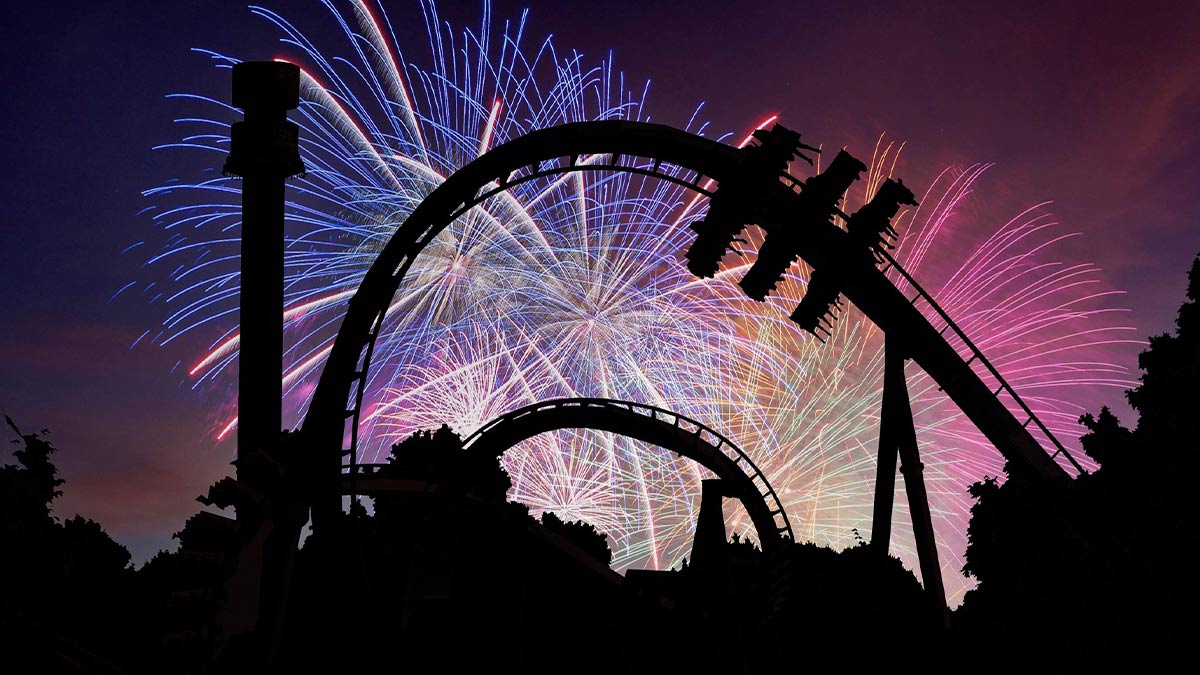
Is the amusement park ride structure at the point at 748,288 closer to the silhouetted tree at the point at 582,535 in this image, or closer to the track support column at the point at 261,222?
the track support column at the point at 261,222

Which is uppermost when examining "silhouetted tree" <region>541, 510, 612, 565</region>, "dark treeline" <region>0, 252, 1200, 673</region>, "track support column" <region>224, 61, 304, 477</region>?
"track support column" <region>224, 61, 304, 477</region>

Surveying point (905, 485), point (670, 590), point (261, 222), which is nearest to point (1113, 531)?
point (670, 590)

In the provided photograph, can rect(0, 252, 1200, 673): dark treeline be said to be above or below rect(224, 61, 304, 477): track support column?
below

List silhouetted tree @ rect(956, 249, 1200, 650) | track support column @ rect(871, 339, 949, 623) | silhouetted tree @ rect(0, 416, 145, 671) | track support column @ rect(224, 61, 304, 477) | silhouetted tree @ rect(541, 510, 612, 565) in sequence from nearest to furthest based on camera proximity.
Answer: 1. track support column @ rect(871, 339, 949, 623)
2. silhouetted tree @ rect(956, 249, 1200, 650)
3. track support column @ rect(224, 61, 304, 477)
4. silhouetted tree @ rect(0, 416, 145, 671)
5. silhouetted tree @ rect(541, 510, 612, 565)

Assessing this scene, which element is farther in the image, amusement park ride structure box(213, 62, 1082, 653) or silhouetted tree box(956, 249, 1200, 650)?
silhouetted tree box(956, 249, 1200, 650)

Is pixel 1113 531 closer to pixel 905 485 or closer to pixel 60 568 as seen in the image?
pixel 905 485

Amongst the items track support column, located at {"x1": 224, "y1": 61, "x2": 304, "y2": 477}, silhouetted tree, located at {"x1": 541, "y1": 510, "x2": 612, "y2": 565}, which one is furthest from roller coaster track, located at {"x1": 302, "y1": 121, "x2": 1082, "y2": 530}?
silhouetted tree, located at {"x1": 541, "y1": 510, "x2": 612, "y2": 565}

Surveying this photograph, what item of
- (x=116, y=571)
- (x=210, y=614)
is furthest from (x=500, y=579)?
(x=116, y=571)

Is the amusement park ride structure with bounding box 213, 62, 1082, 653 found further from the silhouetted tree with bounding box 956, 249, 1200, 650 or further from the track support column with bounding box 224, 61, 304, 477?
the track support column with bounding box 224, 61, 304, 477
